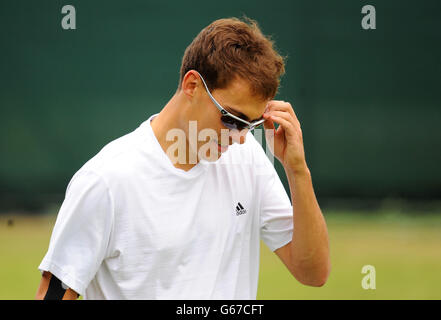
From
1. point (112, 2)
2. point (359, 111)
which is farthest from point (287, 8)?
point (112, 2)

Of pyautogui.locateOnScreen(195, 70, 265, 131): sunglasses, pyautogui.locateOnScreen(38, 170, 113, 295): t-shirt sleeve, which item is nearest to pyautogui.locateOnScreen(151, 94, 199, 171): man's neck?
pyautogui.locateOnScreen(195, 70, 265, 131): sunglasses

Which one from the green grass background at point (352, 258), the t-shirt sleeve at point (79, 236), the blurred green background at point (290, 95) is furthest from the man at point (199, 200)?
the blurred green background at point (290, 95)

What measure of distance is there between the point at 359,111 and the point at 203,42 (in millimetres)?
6208

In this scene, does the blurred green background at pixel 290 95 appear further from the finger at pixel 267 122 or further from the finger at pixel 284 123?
the finger at pixel 284 123

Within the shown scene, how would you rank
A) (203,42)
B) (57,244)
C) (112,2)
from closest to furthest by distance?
(57,244) → (203,42) → (112,2)

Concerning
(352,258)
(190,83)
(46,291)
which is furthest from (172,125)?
(352,258)

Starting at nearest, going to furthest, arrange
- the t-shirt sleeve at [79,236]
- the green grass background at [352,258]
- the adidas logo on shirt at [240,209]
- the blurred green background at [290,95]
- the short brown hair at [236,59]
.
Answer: the t-shirt sleeve at [79,236] → the short brown hair at [236,59] → the adidas logo on shirt at [240,209] → the green grass background at [352,258] → the blurred green background at [290,95]

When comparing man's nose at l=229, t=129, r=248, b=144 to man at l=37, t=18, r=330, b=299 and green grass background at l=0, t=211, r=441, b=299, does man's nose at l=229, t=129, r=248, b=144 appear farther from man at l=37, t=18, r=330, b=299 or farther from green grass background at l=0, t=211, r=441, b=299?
green grass background at l=0, t=211, r=441, b=299

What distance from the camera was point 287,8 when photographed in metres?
8.26

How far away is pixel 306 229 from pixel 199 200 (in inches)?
17.9

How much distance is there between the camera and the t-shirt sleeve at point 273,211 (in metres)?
2.59

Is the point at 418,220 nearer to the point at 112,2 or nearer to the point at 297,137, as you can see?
the point at 112,2

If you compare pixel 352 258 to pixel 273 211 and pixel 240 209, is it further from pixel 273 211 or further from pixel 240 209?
pixel 240 209
